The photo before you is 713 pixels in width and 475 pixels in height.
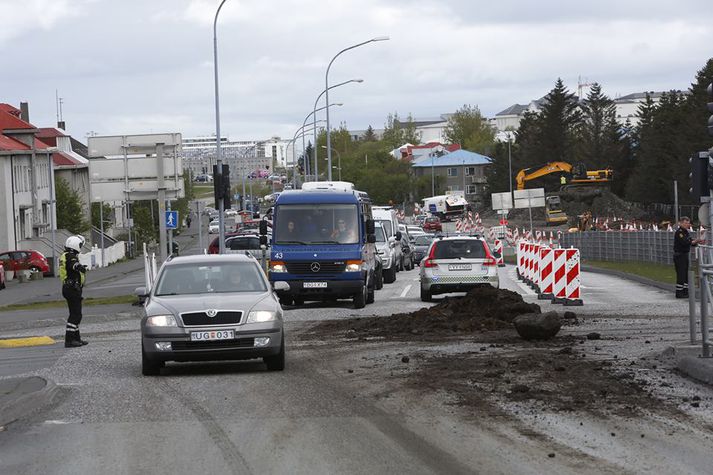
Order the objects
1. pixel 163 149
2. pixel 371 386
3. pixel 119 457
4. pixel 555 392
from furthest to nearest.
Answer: pixel 163 149 → pixel 371 386 → pixel 555 392 → pixel 119 457

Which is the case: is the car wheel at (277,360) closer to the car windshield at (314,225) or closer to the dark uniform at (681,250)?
the car windshield at (314,225)

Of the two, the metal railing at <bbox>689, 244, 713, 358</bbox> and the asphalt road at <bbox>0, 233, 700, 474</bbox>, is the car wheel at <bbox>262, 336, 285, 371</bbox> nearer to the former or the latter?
the asphalt road at <bbox>0, 233, 700, 474</bbox>

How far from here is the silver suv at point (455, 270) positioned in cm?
3088

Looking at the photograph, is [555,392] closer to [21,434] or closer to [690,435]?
[690,435]

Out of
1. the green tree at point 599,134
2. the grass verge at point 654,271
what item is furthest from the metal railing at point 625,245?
the green tree at point 599,134

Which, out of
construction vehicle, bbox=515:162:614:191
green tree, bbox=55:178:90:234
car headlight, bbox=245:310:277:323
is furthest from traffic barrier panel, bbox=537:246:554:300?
construction vehicle, bbox=515:162:614:191

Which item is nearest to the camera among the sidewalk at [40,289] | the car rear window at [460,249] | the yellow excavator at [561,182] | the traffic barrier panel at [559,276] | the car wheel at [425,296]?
the traffic barrier panel at [559,276]

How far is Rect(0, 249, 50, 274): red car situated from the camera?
6675cm

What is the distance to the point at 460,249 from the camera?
3139cm

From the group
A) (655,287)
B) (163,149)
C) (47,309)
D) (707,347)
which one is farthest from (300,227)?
(707,347)

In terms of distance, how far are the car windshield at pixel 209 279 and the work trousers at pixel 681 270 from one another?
15.0 meters

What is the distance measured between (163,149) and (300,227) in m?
7.13

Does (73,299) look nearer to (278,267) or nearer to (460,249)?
(278,267)

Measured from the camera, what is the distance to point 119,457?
9766 millimetres
